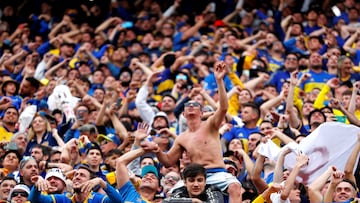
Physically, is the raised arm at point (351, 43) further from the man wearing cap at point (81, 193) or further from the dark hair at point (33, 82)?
the man wearing cap at point (81, 193)

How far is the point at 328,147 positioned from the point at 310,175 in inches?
17.9

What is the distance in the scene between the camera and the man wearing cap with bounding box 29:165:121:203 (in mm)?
11495

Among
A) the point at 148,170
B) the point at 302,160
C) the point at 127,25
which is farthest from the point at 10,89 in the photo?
the point at 302,160

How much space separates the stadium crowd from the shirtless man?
0.05 ft

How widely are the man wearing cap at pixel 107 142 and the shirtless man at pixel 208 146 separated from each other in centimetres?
280

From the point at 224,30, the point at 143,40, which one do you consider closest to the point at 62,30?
the point at 143,40

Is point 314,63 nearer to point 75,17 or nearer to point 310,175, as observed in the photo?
point 310,175

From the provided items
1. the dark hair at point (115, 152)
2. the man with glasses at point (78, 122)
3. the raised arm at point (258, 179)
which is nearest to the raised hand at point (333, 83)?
the dark hair at point (115, 152)

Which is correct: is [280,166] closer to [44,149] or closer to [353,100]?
[353,100]

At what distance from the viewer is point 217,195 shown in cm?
1102

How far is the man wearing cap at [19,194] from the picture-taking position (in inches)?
482

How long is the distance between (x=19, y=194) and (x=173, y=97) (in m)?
4.67

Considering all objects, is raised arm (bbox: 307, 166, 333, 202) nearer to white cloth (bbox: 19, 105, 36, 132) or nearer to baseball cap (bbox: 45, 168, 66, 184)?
baseball cap (bbox: 45, 168, 66, 184)

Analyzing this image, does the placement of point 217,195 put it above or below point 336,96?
above
